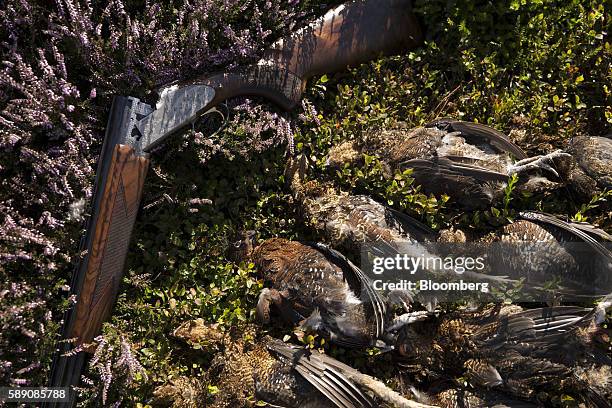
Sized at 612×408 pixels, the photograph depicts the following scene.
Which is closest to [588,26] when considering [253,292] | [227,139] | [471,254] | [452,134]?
[452,134]

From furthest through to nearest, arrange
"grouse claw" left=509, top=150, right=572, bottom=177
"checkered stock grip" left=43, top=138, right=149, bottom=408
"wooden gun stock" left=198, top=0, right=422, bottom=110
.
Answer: "wooden gun stock" left=198, top=0, right=422, bottom=110 < "grouse claw" left=509, top=150, right=572, bottom=177 < "checkered stock grip" left=43, top=138, right=149, bottom=408

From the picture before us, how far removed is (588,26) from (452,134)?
123 centimetres

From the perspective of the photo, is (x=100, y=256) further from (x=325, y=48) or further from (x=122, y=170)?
(x=325, y=48)

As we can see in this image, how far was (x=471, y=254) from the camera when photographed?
11.8 feet

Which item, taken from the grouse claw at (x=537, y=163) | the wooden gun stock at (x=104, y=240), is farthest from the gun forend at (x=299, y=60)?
the grouse claw at (x=537, y=163)

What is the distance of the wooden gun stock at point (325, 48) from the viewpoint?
12.2 feet

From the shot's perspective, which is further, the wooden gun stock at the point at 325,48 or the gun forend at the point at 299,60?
the wooden gun stock at the point at 325,48

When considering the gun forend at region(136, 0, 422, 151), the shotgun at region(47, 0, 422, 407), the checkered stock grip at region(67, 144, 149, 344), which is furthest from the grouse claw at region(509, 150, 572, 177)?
the checkered stock grip at region(67, 144, 149, 344)

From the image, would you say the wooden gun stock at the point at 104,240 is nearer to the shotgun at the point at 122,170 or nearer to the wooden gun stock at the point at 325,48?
the shotgun at the point at 122,170

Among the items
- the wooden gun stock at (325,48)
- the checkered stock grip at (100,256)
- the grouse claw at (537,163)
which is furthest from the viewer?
the wooden gun stock at (325,48)

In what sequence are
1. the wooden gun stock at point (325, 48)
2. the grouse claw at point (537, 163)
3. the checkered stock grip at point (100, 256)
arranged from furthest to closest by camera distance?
1. the wooden gun stock at point (325, 48)
2. the grouse claw at point (537, 163)
3. the checkered stock grip at point (100, 256)

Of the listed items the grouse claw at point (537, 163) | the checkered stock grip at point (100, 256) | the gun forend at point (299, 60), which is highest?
the gun forend at point (299, 60)

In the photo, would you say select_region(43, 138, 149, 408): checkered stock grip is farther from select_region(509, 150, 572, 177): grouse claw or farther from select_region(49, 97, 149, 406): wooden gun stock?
select_region(509, 150, 572, 177): grouse claw

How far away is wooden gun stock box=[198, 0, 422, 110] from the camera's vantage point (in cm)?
371
